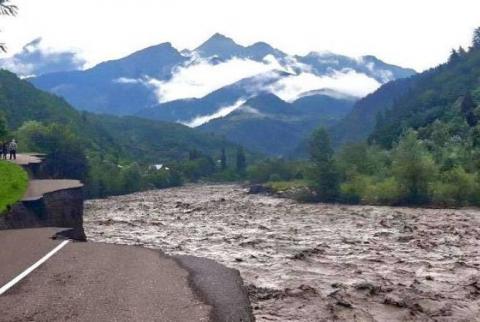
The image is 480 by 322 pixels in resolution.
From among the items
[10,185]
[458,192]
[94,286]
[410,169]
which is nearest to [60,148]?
[410,169]

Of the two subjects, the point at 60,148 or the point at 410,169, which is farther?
the point at 60,148

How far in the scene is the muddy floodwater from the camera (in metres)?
22.0

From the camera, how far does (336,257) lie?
35625mm

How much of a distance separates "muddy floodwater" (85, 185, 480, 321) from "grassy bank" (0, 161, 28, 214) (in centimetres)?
808

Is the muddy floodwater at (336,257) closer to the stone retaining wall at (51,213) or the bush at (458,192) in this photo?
the stone retaining wall at (51,213)

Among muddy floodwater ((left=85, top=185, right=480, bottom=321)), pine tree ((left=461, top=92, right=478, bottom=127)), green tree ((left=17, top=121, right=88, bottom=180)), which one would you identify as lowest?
muddy floodwater ((left=85, top=185, right=480, bottom=321))

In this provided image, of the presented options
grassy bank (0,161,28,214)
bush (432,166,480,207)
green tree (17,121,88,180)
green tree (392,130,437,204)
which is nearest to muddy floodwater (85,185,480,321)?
grassy bank (0,161,28,214)

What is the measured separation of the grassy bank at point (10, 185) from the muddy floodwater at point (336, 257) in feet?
26.5

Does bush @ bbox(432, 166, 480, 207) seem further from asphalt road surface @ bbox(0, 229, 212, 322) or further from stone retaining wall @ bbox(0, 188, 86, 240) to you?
asphalt road surface @ bbox(0, 229, 212, 322)

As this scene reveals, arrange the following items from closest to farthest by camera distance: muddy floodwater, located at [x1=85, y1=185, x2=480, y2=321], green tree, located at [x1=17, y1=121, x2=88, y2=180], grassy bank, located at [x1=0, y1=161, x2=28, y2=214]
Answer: muddy floodwater, located at [x1=85, y1=185, x2=480, y2=321], grassy bank, located at [x1=0, y1=161, x2=28, y2=214], green tree, located at [x1=17, y1=121, x2=88, y2=180]

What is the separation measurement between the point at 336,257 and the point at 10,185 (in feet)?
69.1

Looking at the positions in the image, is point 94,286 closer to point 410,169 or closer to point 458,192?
point 458,192

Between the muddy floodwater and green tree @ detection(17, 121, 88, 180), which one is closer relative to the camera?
the muddy floodwater

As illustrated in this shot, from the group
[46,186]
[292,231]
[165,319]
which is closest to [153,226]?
[292,231]
